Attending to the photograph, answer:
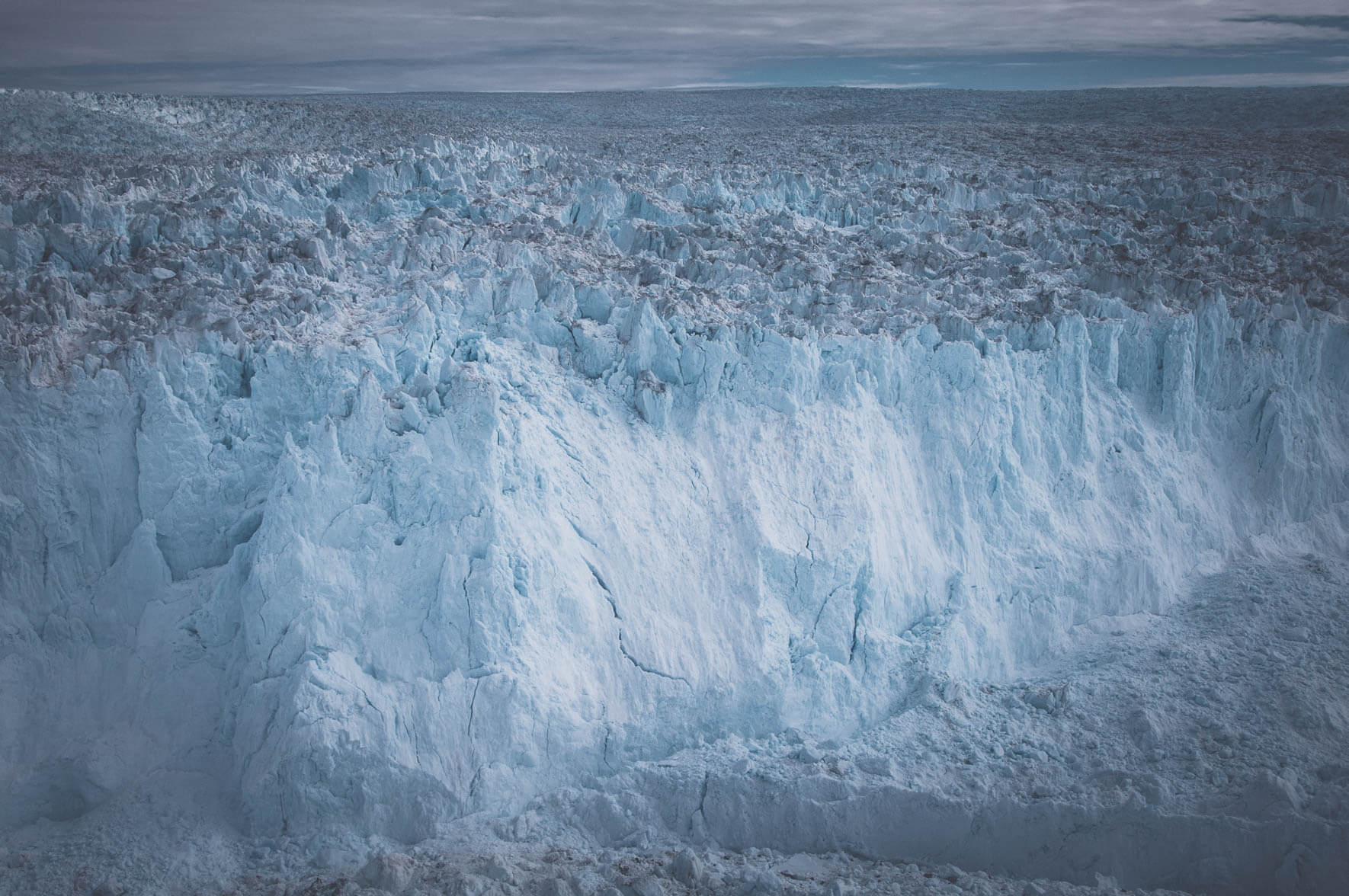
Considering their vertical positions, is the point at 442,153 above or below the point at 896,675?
above

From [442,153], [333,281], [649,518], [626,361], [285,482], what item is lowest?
[649,518]

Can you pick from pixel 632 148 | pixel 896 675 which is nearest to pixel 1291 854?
pixel 896 675

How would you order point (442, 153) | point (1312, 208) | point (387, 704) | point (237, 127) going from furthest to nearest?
point (237, 127) → point (442, 153) → point (1312, 208) → point (387, 704)

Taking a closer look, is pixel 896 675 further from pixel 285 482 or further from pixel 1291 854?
pixel 285 482

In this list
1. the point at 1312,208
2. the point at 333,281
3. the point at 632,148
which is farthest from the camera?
the point at 632,148

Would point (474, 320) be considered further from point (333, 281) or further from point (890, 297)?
point (890, 297)

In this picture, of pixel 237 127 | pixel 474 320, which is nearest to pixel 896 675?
pixel 474 320

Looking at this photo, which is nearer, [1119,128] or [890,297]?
[890,297]
